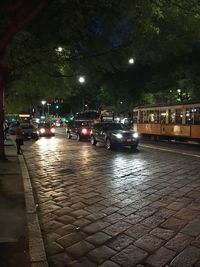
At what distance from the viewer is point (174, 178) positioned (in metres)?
11.2

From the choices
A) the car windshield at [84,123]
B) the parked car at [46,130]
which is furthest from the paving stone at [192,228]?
the parked car at [46,130]

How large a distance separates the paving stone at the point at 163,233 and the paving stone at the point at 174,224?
146 mm

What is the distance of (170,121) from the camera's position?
2833 centimetres

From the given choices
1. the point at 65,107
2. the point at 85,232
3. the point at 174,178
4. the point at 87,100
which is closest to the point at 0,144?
the point at 174,178

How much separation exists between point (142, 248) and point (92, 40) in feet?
36.7

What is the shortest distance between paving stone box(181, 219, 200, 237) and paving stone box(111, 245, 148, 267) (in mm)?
1116

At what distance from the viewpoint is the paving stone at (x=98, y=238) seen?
5.85 metres

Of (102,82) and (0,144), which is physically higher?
(102,82)

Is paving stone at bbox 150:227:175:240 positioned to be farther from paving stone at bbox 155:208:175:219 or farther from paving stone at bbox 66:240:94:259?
paving stone at bbox 66:240:94:259

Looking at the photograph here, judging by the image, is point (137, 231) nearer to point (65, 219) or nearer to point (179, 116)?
point (65, 219)

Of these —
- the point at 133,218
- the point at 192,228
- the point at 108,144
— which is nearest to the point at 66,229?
the point at 133,218

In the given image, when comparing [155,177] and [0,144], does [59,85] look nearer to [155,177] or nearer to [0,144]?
[0,144]

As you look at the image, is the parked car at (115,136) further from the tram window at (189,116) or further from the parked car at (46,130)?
the parked car at (46,130)

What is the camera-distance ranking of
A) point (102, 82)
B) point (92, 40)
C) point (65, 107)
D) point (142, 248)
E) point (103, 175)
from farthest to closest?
1. point (65, 107)
2. point (102, 82)
3. point (92, 40)
4. point (103, 175)
5. point (142, 248)
